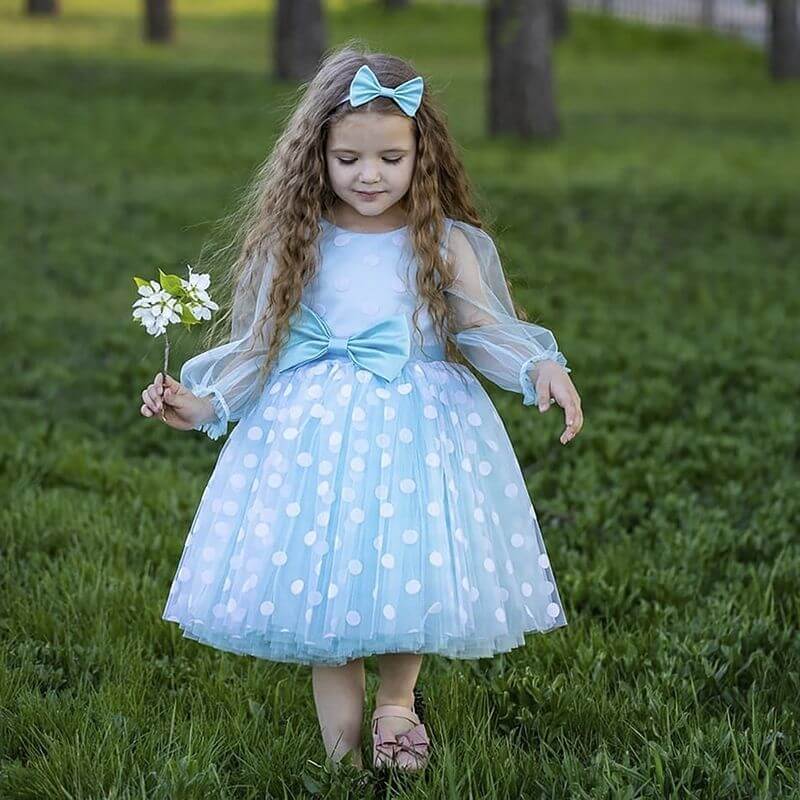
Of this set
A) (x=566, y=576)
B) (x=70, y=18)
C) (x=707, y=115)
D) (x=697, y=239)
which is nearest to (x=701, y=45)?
(x=707, y=115)

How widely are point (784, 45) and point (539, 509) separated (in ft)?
64.3

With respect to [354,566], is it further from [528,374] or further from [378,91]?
[378,91]

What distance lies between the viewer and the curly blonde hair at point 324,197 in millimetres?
3211

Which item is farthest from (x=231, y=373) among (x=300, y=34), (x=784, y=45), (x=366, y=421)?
(x=784, y=45)

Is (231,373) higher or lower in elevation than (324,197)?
lower

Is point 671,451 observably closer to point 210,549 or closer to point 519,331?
point 519,331

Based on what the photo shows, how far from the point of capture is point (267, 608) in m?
2.99

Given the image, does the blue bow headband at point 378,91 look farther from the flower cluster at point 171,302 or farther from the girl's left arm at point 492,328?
the flower cluster at point 171,302

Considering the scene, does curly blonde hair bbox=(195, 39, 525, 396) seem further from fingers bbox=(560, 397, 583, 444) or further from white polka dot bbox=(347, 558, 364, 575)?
white polka dot bbox=(347, 558, 364, 575)

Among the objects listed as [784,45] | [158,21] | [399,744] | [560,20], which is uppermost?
[399,744]

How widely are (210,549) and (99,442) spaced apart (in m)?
2.89

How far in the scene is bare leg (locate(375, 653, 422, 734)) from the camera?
3.21m

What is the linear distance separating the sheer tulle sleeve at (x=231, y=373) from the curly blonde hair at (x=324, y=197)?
0.08ft

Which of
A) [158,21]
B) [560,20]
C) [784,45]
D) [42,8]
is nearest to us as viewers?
[784,45]
